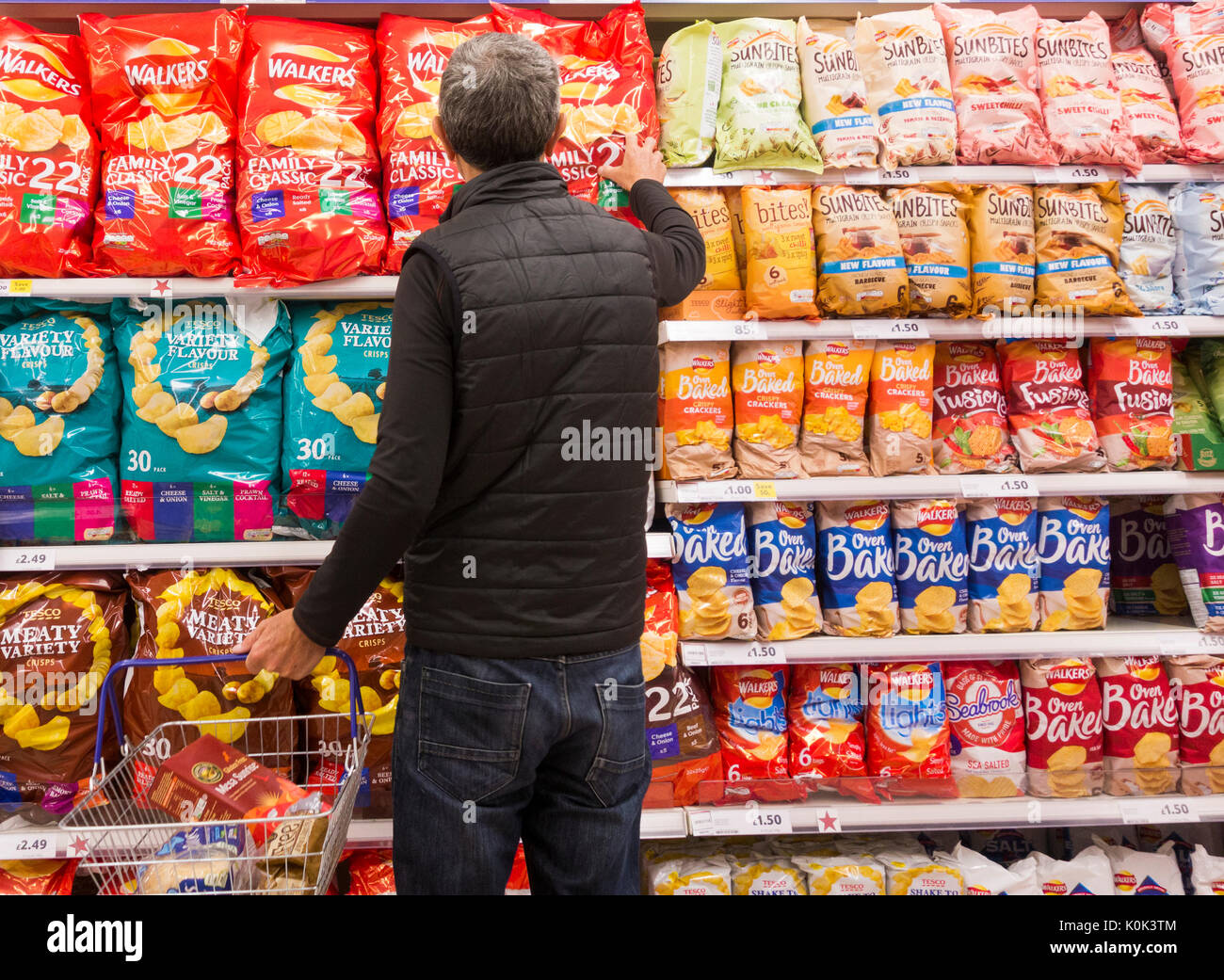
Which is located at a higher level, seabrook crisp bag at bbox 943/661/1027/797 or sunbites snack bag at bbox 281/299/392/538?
sunbites snack bag at bbox 281/299/392/538

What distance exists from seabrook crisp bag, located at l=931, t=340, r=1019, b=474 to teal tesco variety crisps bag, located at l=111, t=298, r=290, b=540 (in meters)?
1.79

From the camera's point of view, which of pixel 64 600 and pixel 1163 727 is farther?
pixel 1163 727

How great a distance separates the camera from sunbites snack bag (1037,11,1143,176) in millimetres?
2260

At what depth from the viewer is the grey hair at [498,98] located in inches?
50.0

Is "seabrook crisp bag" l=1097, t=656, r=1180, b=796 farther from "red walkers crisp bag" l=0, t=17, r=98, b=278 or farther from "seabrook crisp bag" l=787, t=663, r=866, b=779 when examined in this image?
"red walkers crisp bag" l=0, t=17, r=98, b=278

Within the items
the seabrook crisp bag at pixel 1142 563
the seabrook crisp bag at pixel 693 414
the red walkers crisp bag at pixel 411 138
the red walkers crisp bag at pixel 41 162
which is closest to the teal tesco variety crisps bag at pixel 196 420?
the red walkers crisp bag at pixel 41 162

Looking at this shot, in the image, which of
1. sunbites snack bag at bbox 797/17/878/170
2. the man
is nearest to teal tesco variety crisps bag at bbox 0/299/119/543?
the man

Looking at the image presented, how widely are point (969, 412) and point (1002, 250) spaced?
17.1 inches

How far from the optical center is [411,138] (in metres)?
2.12

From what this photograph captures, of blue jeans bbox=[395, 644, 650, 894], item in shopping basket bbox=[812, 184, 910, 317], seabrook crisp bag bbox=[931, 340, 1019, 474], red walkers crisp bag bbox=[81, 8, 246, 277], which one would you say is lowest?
blue jeans bbox=[395, 644, 650, 894]

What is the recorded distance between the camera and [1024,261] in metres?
2.29
